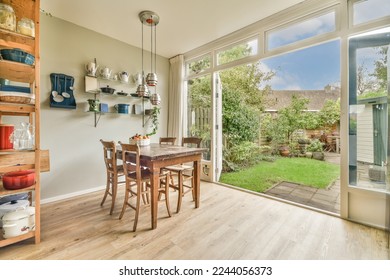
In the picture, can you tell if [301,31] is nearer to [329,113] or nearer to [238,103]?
[238,103]

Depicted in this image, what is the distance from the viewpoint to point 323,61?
428cm

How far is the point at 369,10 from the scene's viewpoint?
205 centimetres

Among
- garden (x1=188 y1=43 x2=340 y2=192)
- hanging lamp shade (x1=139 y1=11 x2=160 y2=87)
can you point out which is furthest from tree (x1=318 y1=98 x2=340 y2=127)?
hanging lamp shade (x1=139 y1=11 x2=160 y2=87)

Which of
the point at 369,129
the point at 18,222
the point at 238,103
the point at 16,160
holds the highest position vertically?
the point at 238,103

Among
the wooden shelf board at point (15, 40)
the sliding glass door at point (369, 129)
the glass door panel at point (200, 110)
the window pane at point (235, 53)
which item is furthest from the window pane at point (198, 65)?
the wooden shelf board at point (15, 40)

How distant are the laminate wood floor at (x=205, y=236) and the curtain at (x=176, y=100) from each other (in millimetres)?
1966

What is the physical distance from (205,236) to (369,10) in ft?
10.2

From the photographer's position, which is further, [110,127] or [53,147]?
[110,127]

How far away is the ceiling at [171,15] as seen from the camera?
2.41m

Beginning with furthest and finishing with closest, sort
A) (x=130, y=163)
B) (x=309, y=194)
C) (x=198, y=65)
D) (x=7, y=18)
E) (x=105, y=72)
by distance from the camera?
1. (x=198, y=65)
2. (x=309, y=194)
3. (x=105, y=72)
4. (x=130, y=163)
5. (x=7, y=18)

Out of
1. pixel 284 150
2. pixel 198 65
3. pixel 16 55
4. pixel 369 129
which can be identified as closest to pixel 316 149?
pixel 284 150
